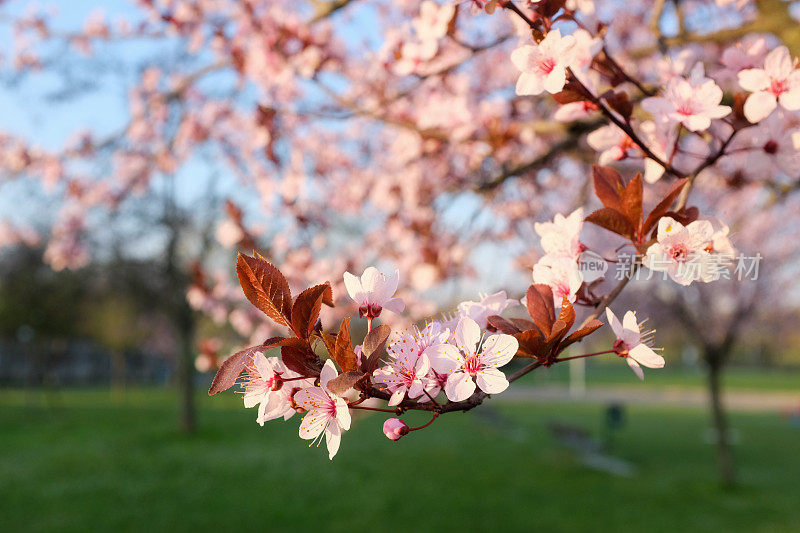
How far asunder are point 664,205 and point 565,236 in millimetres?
182

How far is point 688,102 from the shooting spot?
121 cm

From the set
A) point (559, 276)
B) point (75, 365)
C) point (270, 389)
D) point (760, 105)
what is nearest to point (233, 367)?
point (270, 389)

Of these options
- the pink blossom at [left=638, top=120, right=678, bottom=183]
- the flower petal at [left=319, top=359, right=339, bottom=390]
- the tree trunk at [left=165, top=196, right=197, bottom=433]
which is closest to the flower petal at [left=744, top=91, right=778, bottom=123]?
the pink blossom at [left=638, top=120, right=678, bottom=183]

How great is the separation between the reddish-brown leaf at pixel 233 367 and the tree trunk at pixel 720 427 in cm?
836

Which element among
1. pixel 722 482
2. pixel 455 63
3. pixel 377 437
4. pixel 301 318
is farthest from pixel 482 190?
pixel 377 437

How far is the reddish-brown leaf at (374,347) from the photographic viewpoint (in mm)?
879

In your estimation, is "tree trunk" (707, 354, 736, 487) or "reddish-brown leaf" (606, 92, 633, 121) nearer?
"reddish-brown leaf" (606, 92, 633, 121)

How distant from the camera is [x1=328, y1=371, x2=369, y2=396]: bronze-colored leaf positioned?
83 centimetres

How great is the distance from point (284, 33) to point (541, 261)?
8.15 feet

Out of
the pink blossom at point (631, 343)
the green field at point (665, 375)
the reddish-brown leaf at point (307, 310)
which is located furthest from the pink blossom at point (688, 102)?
the green field at point (665, 375)

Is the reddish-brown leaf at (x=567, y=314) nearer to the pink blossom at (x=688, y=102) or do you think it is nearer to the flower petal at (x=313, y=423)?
the flower petal at (x=313, y=423)

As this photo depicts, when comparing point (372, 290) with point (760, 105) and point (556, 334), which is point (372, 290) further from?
point (760, 105)

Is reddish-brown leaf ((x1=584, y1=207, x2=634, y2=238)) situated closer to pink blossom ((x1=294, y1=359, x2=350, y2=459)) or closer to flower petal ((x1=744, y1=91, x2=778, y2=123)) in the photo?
flower petal ((x1=744, y1=91, x2=778, y2=123))

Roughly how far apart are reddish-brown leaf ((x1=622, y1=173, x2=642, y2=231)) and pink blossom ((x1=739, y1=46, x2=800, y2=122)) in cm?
39
